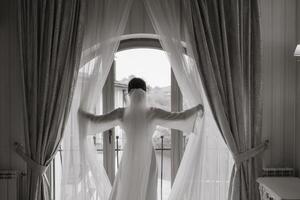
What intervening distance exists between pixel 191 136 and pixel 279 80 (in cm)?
100

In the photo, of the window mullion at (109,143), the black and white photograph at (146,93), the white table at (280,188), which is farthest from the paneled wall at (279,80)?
the window mullion at (109,143)

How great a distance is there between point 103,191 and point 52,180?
0.61 metres

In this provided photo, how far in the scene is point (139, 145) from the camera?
279 cm

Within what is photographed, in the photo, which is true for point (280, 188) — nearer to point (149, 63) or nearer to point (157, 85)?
point (157, 85)

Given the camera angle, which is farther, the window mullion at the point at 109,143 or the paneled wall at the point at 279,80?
the window mullion at the point at 109,143

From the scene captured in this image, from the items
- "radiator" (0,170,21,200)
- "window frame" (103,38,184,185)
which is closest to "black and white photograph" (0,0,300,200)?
"radiator" (0,170,21,200)

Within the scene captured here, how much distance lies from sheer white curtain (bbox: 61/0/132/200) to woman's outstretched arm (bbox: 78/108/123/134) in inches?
2.1

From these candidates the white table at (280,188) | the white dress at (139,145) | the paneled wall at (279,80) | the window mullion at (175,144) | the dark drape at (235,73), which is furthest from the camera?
the window mullion at (175,144)

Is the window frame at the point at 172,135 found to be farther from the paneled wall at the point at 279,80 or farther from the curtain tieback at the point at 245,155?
the paneled wall at the point at 279,80

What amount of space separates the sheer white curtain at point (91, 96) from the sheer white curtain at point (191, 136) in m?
0.38

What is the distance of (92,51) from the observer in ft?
9.92

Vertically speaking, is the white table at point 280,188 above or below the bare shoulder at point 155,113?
below

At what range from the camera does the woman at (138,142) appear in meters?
2.78

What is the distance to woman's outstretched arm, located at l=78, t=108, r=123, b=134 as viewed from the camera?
9.43 ft
